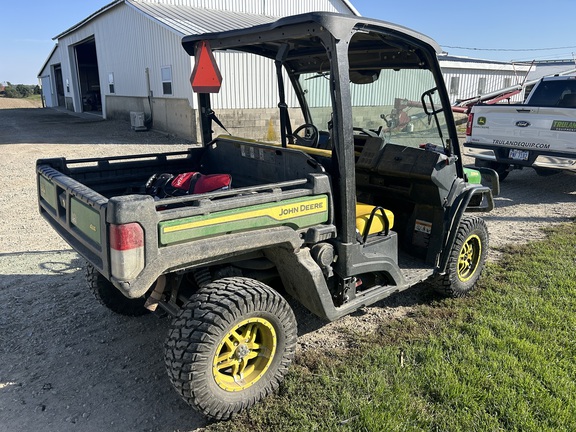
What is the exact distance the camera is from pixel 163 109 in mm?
16484

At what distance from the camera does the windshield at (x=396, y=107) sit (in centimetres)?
380

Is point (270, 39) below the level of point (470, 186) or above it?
above

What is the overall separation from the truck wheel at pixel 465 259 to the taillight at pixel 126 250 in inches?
106

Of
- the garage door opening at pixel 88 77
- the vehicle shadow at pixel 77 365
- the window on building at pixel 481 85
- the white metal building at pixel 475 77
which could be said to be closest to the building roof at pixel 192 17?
the white metal building at pixel 475 77

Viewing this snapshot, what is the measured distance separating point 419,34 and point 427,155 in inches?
36.8

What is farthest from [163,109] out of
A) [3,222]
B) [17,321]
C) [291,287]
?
[291,287]

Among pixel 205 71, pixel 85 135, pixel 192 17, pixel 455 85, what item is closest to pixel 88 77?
pixel 85 135

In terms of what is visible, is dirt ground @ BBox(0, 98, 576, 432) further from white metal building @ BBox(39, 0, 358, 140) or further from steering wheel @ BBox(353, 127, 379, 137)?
white metal building @ BBox(39, 0, 358, 140)

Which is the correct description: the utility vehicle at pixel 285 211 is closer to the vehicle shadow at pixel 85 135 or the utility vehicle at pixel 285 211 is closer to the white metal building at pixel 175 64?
the white metal building at pixel 175 64

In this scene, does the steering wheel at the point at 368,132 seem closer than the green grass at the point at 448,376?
No

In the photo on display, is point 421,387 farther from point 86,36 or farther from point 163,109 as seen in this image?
point 86,36

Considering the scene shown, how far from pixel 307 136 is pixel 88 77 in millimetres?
33218

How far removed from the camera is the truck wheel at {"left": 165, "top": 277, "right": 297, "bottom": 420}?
8.30 feet

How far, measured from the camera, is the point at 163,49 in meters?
15.7
